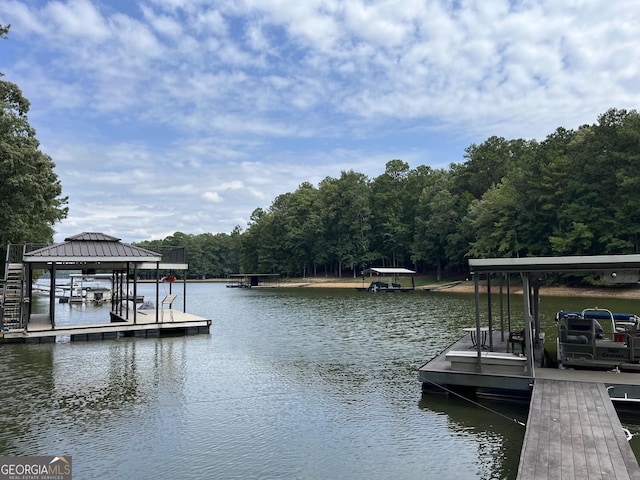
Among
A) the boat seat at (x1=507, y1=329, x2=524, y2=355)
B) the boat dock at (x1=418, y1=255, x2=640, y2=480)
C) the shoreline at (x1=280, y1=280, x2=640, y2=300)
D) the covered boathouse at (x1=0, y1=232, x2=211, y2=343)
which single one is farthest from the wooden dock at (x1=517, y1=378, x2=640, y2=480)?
the shoreline at (x1=280, y1=280, x2=640, y2=300)

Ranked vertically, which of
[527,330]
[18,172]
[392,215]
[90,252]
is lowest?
[527,330]

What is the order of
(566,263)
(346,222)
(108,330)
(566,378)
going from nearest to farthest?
(566,263)
(566,378)
(108,330)
(346,222)

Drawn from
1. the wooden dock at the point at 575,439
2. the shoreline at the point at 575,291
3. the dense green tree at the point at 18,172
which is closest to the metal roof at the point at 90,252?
the dense green tree at the point at 18,172

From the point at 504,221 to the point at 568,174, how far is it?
8312 mm

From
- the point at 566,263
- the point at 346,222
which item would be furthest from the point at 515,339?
the point at 346,222

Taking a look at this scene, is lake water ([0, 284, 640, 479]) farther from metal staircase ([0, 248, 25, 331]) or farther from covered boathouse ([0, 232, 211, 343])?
metal staircase ([0, 248, 25, 331])

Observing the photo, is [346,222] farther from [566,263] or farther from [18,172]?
[566,263]

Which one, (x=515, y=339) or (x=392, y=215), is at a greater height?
(x=392, y=215)

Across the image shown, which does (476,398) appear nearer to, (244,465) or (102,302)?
(244,465)

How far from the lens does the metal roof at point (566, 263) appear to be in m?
9.32

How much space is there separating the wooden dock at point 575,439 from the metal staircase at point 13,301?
1990 cm

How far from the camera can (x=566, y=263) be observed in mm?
9539

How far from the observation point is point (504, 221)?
2106 inches

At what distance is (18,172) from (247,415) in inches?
882
